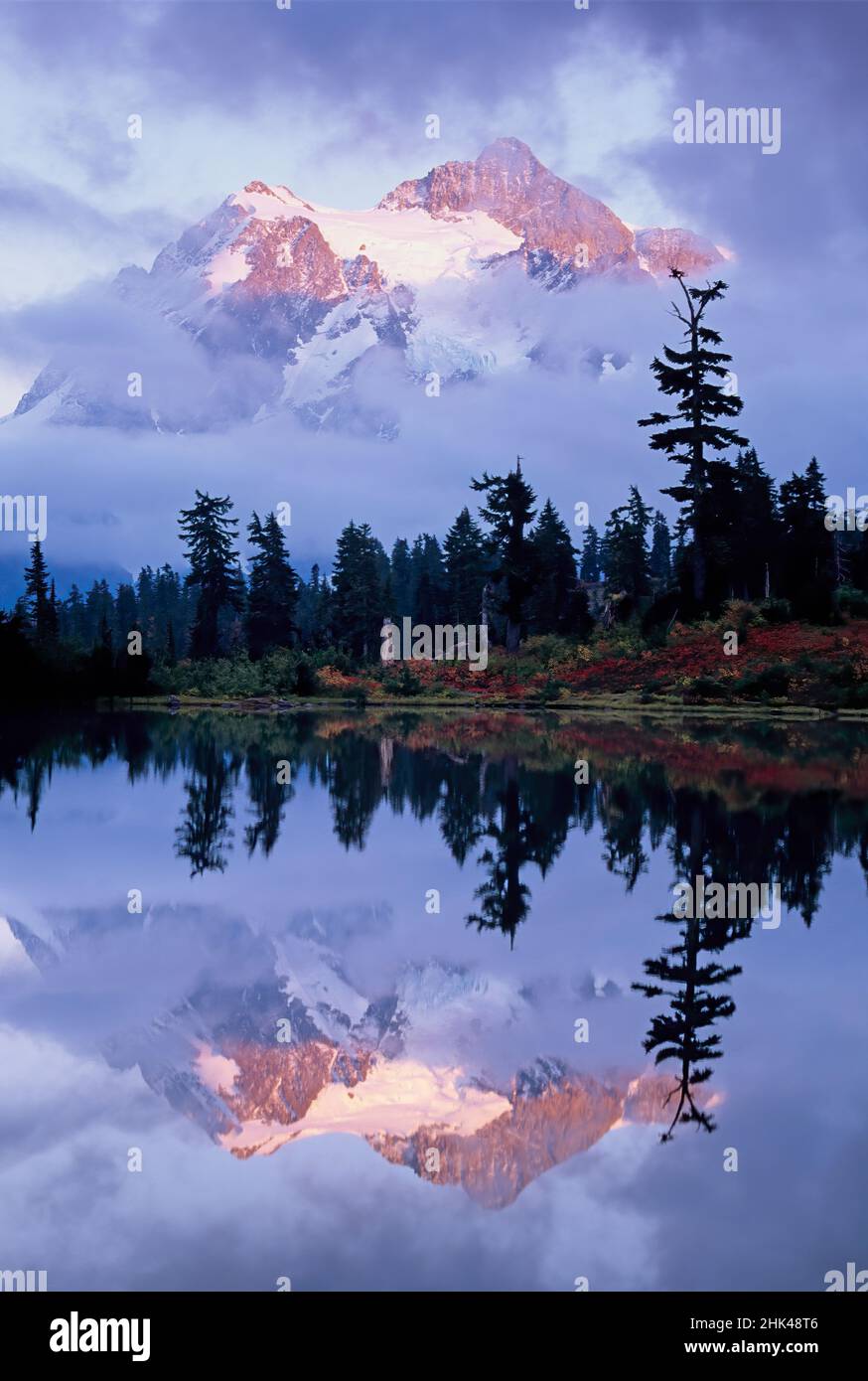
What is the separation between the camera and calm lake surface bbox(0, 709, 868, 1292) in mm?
5074

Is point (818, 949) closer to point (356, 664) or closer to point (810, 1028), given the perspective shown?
point (810, 1028)

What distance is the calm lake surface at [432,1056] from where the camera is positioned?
5074mm

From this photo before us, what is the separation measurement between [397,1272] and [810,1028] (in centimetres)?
369

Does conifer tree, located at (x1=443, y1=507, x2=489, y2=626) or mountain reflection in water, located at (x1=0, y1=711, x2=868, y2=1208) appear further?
conifer tree, located at (x1=443, y1=507, x2=489, y2=626)

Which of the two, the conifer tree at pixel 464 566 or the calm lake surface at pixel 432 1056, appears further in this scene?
the conifer tree at pixel 464 566

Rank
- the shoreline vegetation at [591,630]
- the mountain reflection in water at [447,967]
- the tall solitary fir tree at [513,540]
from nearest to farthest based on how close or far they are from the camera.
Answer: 1. the mountain reflection in water at [447,967]
2. the shoreline vegetation at [591,630]
3. the tall solitary fir tree at [513,540]
